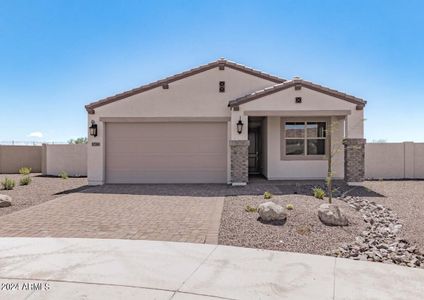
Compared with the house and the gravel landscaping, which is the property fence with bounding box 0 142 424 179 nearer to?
the house

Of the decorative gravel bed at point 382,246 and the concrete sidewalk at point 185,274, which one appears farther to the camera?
the decorative gravel bed at point 382,246

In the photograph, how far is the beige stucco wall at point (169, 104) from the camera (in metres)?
14.6

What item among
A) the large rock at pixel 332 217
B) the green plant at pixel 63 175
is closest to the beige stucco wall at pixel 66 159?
the green plant at pixel 63 175

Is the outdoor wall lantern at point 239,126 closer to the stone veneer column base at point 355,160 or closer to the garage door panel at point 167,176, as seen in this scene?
the garage door panel at point 167,176

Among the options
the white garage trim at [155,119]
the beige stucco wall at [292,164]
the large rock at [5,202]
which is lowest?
the large rock at [5,202]

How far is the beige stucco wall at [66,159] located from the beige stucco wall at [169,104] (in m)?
5.46

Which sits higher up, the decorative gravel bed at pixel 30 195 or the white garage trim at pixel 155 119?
the white garage trim at pixel 155 119

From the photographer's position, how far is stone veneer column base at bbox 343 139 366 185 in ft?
43.4

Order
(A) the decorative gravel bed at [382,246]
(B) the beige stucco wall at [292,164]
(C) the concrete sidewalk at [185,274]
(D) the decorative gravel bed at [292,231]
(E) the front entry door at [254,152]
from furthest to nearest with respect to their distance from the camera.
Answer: (E) the front entry door at [254,152] < (B) the beige stucco wall at [292,164] < (D) the decorative gravel bed at [292,231] < (A) the decorative gravel bed at [382,246] < (C) the concrete sidewalk at [185,274]

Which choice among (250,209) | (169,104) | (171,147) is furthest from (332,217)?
(169,104)

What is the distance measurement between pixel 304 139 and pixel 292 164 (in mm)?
1303

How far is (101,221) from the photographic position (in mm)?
7758

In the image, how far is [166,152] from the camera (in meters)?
14.8

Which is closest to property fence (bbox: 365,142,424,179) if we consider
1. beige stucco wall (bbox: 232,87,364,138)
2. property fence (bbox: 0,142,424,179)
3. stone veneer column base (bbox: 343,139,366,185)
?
property fence (bbox: 0,142,424,179)
